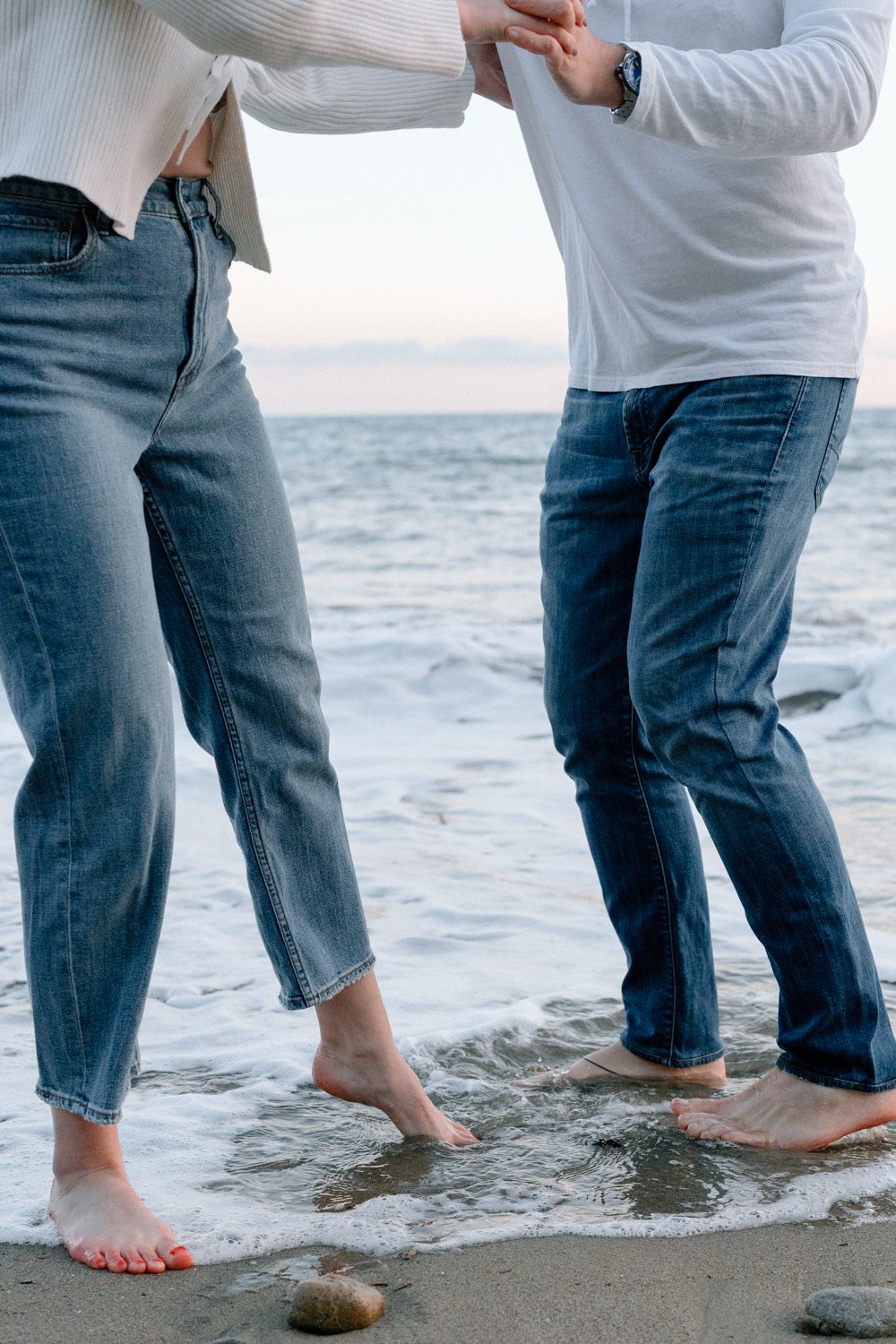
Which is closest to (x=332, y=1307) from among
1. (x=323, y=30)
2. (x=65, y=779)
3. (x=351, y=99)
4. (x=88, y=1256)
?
(x=88, y=1256)

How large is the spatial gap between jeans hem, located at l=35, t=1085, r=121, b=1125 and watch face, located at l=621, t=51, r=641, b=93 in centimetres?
145

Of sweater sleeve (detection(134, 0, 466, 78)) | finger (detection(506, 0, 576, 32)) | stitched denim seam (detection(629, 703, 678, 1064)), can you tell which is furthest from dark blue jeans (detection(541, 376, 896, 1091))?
sweater sleeve (detection(134, 0, 466, 78))

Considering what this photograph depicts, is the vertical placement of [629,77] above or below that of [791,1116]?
above

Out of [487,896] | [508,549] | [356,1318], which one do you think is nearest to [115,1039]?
[356,1318]

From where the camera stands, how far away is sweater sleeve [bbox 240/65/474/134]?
6.47 ft

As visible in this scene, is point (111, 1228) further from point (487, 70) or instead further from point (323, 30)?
point (487, 70)

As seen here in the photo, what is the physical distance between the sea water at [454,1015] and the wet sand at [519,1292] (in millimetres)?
52

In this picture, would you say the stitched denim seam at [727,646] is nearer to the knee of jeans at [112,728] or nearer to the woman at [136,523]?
the woman at [136,523]

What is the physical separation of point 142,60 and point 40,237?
243mm

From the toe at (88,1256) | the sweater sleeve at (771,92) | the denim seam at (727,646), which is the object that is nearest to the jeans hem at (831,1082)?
the denim seam at (727,646)

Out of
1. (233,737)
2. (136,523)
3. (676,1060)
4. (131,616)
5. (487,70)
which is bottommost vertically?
(676,1060)

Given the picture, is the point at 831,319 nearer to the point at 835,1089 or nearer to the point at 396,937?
the point at 835,1089

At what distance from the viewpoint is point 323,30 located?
1.44 metres

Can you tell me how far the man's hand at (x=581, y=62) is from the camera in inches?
63.5
